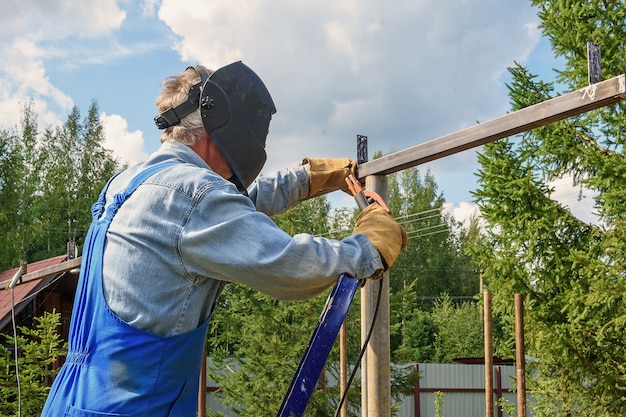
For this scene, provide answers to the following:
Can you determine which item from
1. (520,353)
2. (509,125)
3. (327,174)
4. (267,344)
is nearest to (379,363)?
(327,174)

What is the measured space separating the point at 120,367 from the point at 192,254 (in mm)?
296

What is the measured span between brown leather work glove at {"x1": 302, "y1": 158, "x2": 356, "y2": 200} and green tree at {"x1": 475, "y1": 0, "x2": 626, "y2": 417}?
23.9ft

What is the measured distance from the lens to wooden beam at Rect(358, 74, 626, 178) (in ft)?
8.83

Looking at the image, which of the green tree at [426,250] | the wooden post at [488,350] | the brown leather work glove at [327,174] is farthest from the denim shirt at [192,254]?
the green tree at [426,250]

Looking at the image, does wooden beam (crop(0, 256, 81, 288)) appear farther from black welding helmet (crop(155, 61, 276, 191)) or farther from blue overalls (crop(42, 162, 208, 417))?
blue overalls (crop(42, 162, 208, 417))

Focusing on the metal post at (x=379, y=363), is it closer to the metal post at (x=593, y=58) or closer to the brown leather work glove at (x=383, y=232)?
the metal post at (x=593, y=58)

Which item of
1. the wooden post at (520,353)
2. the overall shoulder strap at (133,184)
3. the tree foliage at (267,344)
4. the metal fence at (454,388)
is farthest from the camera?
the metal fence at (454,388)

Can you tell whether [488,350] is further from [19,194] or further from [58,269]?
[19,194]

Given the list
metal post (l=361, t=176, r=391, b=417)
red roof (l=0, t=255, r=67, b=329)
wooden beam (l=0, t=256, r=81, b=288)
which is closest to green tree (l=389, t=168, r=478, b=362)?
red roof (l=0, t=255, r=67, b=329)

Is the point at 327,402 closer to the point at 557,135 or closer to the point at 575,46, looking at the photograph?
the point at 557,135

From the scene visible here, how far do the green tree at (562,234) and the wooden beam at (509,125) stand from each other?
23.4ft

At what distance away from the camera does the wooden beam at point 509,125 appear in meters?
2.69

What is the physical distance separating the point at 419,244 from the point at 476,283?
486 centimetres

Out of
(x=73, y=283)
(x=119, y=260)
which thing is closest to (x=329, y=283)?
(x=119, y=260)
